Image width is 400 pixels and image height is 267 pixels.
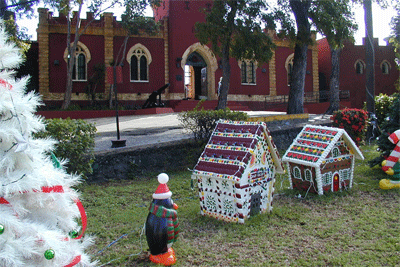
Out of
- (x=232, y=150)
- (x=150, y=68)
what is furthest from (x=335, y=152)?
(x=150, y=68)

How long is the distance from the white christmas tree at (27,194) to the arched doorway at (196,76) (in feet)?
72.3

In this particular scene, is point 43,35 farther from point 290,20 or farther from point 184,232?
point 184,232

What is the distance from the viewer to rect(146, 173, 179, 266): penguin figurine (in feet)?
10.00

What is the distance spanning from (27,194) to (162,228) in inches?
46.0

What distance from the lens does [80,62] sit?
71.5ft

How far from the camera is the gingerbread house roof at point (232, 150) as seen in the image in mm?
4012

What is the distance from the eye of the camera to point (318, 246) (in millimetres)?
3436

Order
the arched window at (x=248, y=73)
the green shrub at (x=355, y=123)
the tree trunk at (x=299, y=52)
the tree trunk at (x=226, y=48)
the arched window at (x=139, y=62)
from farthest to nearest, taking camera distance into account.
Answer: the arched window at (x=248, y=73) < the arched window at (x=139, y=62) < the tree trunk at (x=299, y=52) < the tree trunk at (x=226, y=48) < the green shrub at (x=355, y=123)

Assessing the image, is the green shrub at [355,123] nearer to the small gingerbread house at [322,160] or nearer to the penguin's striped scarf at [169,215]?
the small gingerbread house at [322,160]

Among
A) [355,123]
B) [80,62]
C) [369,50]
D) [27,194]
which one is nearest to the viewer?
[27,194]

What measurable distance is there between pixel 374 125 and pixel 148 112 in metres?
12.3

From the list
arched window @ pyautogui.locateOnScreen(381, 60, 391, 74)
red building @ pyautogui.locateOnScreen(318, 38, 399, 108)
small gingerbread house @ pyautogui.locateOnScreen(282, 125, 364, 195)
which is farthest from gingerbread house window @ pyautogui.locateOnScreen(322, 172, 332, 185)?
arched window @ pyautogui.locateOnScreen(381, 60, 391, 74)

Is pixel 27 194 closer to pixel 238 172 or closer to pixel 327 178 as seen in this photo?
pixel 238 172

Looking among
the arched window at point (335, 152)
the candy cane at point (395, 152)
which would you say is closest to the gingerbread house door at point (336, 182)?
the arched window at point (335, 152)
